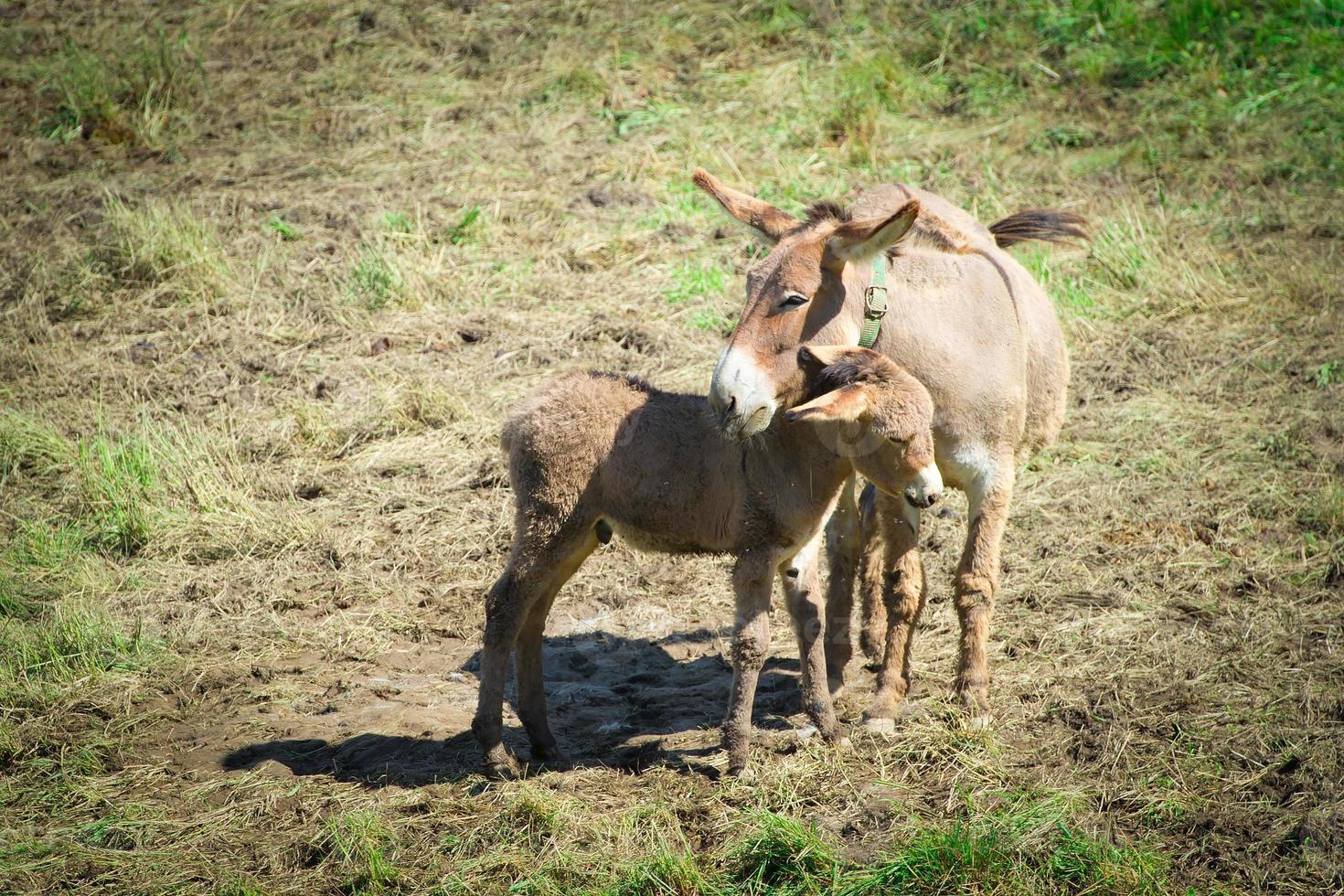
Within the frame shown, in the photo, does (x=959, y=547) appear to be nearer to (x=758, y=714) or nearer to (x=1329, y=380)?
(x=758, y=714)

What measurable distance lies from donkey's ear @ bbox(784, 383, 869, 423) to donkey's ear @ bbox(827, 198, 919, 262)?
0.61 meters

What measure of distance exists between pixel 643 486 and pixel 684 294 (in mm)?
4082

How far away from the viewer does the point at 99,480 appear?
22.3 ft

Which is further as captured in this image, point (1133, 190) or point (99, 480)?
point (1133, 190)

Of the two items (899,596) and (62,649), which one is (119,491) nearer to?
(62,649)

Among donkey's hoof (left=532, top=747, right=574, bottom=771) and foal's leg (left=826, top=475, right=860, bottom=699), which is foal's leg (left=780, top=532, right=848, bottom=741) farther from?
donkey's hoof (left=532, top=747, right=574, bottom=771)

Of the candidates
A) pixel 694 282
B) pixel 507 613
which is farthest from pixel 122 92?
pixel 507 613

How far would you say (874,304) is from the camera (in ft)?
16.0

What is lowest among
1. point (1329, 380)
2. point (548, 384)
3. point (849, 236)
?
point (1329, 380)

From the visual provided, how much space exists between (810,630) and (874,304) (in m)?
1.44

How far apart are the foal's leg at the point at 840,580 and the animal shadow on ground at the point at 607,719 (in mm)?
254

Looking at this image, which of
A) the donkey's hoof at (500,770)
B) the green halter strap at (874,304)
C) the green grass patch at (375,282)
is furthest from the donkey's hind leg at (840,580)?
the green grass patch at (375,282)

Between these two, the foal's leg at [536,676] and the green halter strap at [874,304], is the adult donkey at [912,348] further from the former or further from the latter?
the foal's leg at [536,676]

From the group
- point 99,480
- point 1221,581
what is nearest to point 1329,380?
point 1221,581
